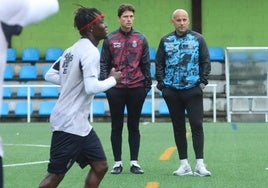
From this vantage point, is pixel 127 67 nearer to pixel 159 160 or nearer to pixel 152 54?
pixel 159 160

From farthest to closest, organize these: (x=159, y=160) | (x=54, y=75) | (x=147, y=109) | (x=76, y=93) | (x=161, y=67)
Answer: (x=147, y=109)
(x=159, y=160)
(x=161, y=67)
(x=54, y=75)
(x=76, y=93)

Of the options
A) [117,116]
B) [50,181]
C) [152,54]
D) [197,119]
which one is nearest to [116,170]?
[117,116]

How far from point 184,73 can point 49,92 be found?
13358 millimetres

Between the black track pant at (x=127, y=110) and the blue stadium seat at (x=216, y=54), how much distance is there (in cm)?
1300

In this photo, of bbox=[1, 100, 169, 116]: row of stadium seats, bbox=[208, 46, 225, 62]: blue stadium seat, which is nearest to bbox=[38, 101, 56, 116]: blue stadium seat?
bbox=[1, 100, 169, 116]: row of stadium seats

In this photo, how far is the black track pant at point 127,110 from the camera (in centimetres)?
1005

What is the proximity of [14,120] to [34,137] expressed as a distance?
666cm


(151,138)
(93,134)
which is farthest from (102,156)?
(151,138)

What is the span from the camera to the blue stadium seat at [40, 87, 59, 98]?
2262cm

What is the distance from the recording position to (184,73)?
9.68m

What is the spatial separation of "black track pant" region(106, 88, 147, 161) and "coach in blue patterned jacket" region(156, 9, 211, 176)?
364 millimetres

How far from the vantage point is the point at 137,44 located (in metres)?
10.1

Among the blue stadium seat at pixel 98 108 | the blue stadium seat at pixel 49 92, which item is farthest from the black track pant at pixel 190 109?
the blue stadium seat at pixel 49 92

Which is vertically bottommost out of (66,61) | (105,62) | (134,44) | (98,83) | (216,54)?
(216,54)
